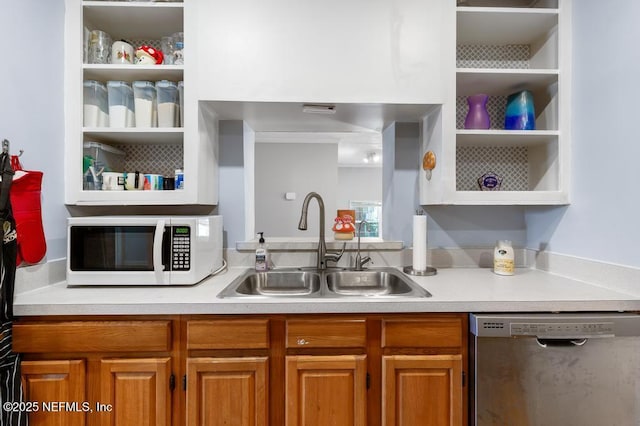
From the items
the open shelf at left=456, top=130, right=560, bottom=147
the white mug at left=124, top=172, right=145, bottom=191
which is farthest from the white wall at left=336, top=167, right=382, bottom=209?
the white mug at left=124, top=172, right=145, bottom=191

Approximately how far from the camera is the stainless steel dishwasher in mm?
1134

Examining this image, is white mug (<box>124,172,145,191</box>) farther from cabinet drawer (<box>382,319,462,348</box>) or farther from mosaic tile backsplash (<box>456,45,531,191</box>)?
mosaic tile backsplash (<box>456,45,531,191</box>)

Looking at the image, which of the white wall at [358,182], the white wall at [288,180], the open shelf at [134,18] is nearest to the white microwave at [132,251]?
the open shelf at [134,18]

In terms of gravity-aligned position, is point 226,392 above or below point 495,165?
below

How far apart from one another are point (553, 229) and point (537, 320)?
27.9 inches

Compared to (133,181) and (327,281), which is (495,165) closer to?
(327,281)

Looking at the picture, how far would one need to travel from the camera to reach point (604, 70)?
4.36 ft

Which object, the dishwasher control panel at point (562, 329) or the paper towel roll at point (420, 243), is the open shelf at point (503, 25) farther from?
the dishwasher control panel at point (562, 329)

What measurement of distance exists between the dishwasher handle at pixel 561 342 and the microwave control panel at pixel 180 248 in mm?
1384

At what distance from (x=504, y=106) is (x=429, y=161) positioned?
0.63 metres

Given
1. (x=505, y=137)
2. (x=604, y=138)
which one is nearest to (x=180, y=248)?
(x=505, y=137)

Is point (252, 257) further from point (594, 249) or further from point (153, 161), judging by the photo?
→ point (594, 249)

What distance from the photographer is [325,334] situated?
117 cm

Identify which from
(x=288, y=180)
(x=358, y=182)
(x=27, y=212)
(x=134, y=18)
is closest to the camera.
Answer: (x=27, y=212)
